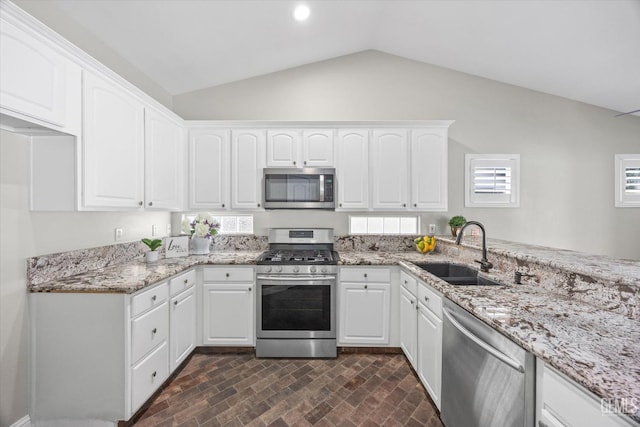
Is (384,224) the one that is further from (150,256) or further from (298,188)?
(150,256)

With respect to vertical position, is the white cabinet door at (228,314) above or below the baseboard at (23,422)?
above

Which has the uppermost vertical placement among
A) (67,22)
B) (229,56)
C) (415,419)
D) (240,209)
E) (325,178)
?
(229,56)

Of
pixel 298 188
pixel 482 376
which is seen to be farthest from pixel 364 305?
pixel 298 188

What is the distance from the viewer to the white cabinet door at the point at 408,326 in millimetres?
2021

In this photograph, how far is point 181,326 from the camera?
6.99ft

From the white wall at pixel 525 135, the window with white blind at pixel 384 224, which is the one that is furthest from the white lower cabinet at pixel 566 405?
the white wall at pixel 525 135

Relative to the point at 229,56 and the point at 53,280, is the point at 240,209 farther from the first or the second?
the point at 229,56

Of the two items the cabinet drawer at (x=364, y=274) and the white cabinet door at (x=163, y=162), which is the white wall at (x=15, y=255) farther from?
the cabinet drawer at (x=364, y=274)

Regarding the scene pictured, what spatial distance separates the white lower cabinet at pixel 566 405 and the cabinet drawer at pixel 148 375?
2186 mm

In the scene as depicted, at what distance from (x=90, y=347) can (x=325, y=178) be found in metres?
2.30

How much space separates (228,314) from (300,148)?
1.91 m

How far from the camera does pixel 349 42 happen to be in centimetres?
290

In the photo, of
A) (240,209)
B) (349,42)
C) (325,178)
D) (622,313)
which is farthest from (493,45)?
(240,209)

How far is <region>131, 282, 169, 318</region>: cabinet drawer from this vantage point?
1.60 m
